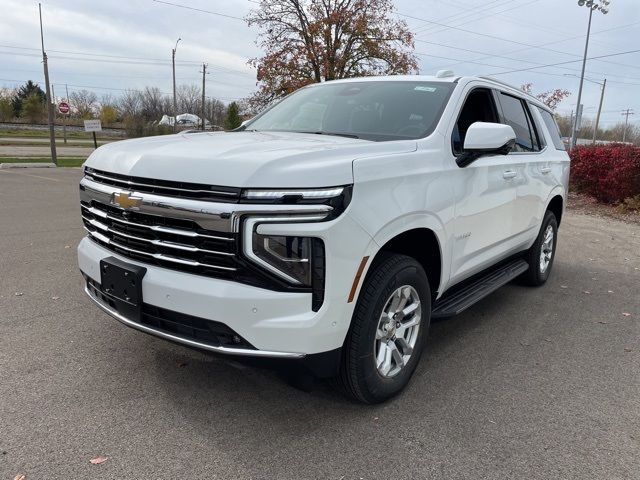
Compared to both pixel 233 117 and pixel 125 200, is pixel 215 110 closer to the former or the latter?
pixel 233 117

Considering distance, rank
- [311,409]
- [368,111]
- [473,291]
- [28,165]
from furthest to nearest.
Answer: [28,165] → [473,291] → [368,111] → [311,409]

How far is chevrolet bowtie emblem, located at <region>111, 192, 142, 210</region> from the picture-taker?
2.58 m

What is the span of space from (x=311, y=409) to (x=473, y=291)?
1.67 metres

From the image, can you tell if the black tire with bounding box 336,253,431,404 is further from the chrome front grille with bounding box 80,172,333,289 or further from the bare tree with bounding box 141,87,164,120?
the bare tree with bounding box 141,87,164,120

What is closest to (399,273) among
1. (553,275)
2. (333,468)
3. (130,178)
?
(333,468)

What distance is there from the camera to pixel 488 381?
338cm

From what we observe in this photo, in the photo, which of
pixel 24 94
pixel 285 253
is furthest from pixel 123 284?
pixel 24 94

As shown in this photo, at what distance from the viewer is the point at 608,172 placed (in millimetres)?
12758

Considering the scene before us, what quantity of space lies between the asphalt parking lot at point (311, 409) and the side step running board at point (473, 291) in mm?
411

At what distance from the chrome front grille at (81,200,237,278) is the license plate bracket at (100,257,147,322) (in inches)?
3.0

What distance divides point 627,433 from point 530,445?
2.03ft

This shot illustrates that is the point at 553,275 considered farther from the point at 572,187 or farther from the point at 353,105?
the point at 572,187

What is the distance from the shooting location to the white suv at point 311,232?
2330 mm

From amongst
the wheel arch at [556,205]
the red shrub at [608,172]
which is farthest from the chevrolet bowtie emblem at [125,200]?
the red shrub at [608,172]
